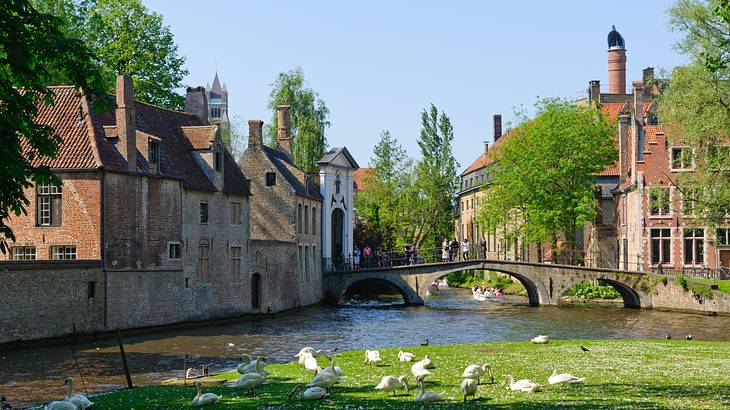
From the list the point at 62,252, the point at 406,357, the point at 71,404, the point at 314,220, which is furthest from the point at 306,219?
the point at 71,404

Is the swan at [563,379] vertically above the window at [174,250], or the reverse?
the window at [174,250]

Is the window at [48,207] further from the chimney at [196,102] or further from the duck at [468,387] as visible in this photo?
the duck at [468,387]

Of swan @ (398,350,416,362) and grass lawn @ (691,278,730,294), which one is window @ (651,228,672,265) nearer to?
grass lawn @ (691,278,730,294)

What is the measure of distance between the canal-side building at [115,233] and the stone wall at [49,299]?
4cm

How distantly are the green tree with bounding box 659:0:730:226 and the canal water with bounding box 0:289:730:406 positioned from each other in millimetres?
5864

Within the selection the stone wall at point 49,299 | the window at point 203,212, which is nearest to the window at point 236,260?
the window at point 203,212

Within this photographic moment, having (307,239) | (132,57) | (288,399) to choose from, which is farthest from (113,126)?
(288,399)

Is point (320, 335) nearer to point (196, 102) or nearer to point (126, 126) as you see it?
point (126, 126)

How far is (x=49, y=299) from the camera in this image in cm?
3497

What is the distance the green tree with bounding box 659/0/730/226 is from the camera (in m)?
42.4

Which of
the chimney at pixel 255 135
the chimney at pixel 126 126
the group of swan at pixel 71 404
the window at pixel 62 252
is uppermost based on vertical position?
the chimney at pixel 255 135

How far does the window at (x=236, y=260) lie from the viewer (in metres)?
47.9

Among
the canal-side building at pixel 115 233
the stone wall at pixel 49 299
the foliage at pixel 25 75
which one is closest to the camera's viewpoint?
the foliage at pixel 25 75

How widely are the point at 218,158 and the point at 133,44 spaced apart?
42.6 ft
